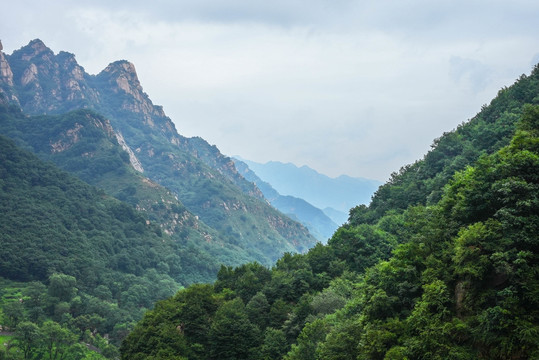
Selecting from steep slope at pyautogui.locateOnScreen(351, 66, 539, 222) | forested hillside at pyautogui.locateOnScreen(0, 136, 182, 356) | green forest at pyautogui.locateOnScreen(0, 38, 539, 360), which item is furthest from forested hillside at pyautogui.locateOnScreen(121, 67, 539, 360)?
forested hillside at pyautogui.locateOnScreen(0, 136, 182, 356)

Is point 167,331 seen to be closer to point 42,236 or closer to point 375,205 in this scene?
point 375,205

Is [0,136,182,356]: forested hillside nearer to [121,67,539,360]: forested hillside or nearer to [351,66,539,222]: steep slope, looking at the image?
[121,67,539,360]: forested hillside

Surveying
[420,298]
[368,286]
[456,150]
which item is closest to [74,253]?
[456,150]

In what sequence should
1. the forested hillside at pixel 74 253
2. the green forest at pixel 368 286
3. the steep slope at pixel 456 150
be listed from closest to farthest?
the green forest at pixel 368 286 < the steep slope at pixel 456 150 < the forested hillside at pixel 74 253

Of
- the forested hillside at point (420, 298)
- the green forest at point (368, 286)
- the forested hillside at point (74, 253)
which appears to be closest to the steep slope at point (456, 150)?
the green forest at point (368, 286)

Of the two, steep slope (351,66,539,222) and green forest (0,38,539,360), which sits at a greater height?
steep slope (351,66,539,222)

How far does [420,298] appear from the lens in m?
26.2

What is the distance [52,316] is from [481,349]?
101 metres

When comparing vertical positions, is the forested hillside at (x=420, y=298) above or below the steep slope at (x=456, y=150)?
below

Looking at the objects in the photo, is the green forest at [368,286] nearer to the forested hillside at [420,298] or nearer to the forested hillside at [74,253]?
the forested hillside at [420,298]

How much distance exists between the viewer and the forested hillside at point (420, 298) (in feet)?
66.9

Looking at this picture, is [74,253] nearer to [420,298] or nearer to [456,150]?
[456,150]

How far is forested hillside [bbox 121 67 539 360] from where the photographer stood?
2041 centimetres

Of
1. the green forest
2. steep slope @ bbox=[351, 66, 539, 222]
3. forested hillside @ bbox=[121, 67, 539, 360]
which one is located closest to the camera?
forested hillside @ bbox=[121, 67, 539, 360]
